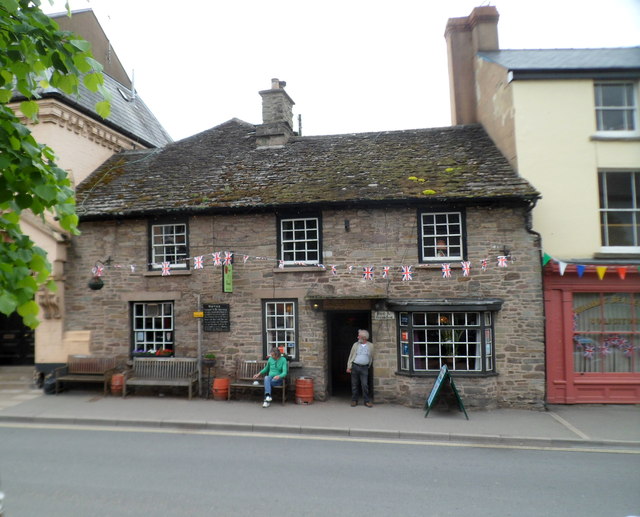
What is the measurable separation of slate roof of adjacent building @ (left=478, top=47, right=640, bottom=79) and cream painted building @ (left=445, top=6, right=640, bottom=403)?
37 mm

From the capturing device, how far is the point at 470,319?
11.5 m

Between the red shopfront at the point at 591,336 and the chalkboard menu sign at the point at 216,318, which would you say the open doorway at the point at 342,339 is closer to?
the chalkboard menu sign at the point at 216,318

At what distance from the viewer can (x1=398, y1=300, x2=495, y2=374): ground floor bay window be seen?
11297 mm

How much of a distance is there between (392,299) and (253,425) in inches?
176

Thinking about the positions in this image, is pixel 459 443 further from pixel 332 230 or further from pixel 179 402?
pixel 179 402

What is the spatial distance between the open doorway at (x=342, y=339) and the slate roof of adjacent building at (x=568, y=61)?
7756mm

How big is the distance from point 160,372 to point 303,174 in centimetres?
676

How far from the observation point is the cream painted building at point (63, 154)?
13.2 meters

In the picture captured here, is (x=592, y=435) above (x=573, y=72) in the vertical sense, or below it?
below

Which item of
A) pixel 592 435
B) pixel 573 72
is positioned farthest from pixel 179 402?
pixel 573 72

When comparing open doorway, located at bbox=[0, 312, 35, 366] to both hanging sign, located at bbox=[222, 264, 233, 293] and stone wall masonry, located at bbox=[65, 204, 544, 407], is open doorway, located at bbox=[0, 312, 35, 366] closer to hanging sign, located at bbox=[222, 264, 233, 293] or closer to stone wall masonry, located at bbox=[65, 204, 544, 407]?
stone wall masonry, located at bbox=[65, 204, 544, 407]

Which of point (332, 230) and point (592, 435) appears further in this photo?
point (332, 230)

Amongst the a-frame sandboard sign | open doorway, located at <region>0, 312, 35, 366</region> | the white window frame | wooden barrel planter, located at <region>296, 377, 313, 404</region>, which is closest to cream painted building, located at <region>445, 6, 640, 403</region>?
the white window frame

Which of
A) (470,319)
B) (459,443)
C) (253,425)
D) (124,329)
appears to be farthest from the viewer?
(124,329)
